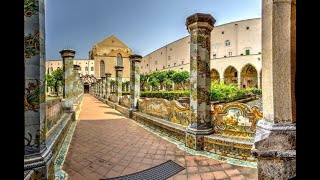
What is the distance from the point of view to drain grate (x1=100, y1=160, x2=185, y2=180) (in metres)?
3.87

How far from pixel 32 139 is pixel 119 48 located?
60.8 metres

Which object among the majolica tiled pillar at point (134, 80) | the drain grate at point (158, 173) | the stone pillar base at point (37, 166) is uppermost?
the majolica tiled pillar at point (134, 80)

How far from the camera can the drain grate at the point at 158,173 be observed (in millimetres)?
3873

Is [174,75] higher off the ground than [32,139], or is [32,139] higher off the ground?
[174,75]

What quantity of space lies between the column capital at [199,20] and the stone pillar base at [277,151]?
11.7 ft

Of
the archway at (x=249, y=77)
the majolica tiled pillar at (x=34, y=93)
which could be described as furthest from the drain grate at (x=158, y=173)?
the archway at (x=249, y=77)

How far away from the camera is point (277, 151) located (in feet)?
9.43

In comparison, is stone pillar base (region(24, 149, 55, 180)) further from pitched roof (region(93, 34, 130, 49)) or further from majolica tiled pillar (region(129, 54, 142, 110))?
pitched roof (region(93, 34, 130, 49))

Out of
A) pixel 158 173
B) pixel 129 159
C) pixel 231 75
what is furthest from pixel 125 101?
pixel 231 75

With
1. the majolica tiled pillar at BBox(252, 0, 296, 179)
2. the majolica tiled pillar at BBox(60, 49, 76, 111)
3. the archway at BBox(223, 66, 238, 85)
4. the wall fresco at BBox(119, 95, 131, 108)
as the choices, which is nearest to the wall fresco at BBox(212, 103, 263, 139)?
the majolica tiled pillar at BBox(252, 0, 296, 179)

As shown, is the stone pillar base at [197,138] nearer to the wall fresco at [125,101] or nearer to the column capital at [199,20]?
the column capital at [199,20]
